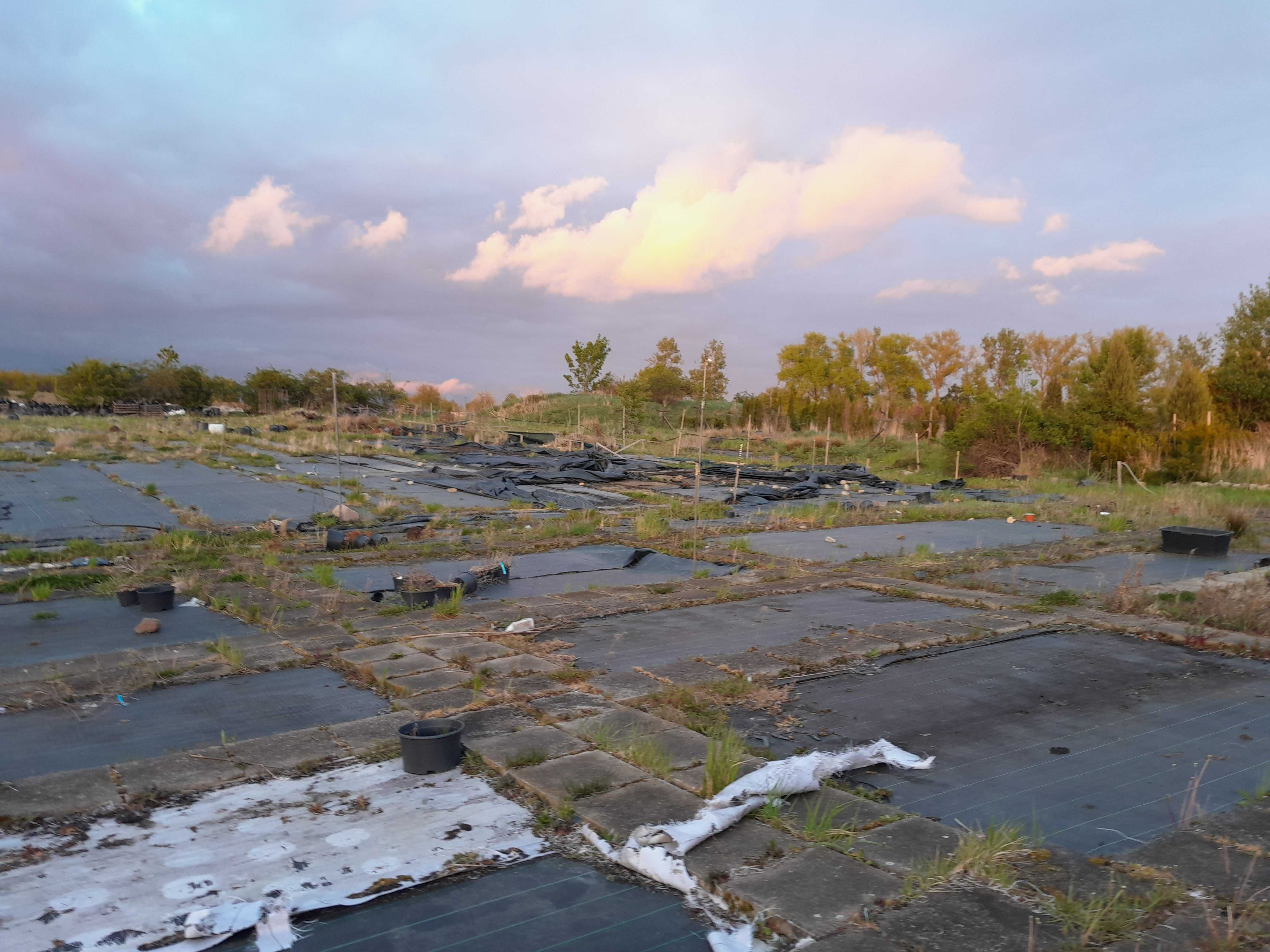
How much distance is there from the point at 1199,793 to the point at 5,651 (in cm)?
707

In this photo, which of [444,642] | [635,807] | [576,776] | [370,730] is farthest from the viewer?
[444,642]

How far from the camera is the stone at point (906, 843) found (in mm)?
2594

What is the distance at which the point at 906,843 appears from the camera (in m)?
2.72

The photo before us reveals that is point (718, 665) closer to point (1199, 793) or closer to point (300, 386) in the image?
point (1199, 793)

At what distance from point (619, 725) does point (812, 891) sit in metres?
1.61

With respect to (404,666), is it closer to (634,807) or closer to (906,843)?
(634,807)

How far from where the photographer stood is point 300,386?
57.7m

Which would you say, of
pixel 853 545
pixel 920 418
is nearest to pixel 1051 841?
pixel 853 545

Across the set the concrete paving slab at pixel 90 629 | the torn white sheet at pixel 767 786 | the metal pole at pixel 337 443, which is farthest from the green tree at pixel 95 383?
the torn white sheet at pixel 767 786

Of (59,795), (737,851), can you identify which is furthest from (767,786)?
(59,795)

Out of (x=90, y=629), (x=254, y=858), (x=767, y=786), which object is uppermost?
(x=767, y=786)

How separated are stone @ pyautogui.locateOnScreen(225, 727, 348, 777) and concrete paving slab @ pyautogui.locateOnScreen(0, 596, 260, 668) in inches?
89.5

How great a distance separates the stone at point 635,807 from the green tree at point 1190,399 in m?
26.1

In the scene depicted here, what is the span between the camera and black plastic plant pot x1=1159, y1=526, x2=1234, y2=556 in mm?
10109
